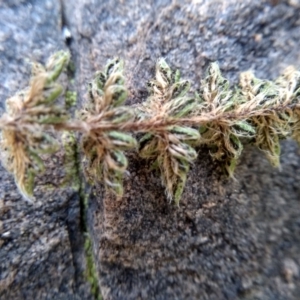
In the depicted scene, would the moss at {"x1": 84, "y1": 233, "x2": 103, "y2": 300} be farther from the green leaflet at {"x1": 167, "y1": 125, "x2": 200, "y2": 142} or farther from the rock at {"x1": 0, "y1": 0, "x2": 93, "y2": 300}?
the green leaflet at {"x1": 167, "y1": 125, "x2": 200, "y2": 142}

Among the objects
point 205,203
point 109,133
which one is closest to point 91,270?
point 205,203

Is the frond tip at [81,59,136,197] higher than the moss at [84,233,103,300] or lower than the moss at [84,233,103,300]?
higher

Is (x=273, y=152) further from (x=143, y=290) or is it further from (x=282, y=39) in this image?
(x=143, y=290)

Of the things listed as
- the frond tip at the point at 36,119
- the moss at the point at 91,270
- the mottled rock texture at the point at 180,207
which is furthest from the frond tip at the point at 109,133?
the moss at the point at 91,270

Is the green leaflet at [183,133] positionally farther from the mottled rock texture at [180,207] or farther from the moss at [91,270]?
the moss at [91,270]

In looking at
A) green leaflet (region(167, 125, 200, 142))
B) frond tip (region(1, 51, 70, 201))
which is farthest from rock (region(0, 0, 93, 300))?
green leaflet (region(167, 125, 200, 142))

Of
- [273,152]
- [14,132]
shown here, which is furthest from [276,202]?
[14,132]
